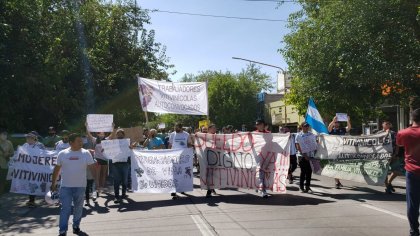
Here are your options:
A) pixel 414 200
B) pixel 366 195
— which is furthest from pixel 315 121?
pixel 414 200

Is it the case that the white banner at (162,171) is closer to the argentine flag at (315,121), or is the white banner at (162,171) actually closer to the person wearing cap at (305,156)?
the person wearing cap at (305,156)

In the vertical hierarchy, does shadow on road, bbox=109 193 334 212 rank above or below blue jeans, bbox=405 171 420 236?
below

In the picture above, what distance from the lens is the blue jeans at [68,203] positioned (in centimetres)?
724

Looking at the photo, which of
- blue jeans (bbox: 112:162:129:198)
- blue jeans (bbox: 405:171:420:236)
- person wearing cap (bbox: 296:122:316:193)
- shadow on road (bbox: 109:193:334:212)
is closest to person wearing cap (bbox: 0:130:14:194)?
blue jeans (bbox: 112:162:129:198)

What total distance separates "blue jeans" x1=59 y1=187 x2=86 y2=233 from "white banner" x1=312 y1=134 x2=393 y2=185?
697cm

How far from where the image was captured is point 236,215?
873 cm

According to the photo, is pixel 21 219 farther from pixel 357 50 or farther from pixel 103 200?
pixel 357 50

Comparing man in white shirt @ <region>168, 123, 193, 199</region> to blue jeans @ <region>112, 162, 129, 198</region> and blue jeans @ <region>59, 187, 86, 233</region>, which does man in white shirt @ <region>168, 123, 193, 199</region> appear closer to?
blue jeans @ <region>112, 162, 129, 198</region>

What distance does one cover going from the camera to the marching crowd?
6359 millimetres

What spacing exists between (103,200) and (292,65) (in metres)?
13.7

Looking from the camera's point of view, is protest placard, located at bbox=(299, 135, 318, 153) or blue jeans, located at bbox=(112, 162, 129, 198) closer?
blue jeans, located at bbox=(112, 162, 129, 198)

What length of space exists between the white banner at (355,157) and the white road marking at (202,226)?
5057mm

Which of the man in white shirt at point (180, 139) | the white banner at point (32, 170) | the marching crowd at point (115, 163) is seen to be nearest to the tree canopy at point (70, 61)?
the marching crowd at point (115, 163)

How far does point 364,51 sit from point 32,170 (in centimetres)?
1203
